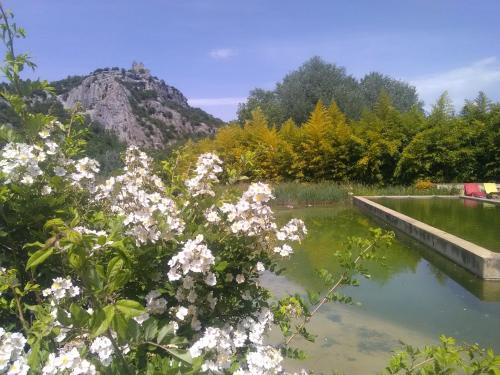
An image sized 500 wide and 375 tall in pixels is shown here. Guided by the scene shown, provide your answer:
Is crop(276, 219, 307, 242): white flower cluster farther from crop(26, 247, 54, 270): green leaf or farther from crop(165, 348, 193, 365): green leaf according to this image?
crop(26, 247, 54, 270): green leaf

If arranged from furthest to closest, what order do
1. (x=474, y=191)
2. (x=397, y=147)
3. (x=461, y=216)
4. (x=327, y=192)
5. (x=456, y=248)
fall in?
(x=397, y=147), (x=327, y=192), (x=474, y=191), (x=461, y=216), (x=456, y=248)

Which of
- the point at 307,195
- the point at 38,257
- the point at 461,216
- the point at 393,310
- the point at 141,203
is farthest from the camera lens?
the point at 307,195

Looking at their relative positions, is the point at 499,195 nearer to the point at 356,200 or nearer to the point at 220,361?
the point at 356,200

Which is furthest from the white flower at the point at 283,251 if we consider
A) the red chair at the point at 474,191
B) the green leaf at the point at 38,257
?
the red chair at the point at 474,191

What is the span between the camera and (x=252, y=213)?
1688 mm

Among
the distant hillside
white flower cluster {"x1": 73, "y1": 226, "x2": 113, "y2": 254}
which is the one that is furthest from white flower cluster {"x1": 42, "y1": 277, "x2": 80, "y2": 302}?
the distant hillside

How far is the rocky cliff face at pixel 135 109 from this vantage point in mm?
50906

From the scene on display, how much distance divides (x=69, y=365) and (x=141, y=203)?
66 centimetres

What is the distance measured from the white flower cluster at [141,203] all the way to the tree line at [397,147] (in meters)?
12.8

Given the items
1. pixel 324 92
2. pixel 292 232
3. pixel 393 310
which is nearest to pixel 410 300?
pixel 393 310

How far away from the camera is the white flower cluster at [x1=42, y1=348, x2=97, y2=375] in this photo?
3.51 feet

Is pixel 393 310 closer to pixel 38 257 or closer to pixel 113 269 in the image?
pixel 113 269

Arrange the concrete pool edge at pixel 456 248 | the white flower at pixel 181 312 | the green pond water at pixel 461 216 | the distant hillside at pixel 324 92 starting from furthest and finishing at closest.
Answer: the distant hillside at pixel 324 92 → the green pond water at pixel 461 216 → the concrete pool edge at pixel 456 248 → the white flower at pixel 181 312

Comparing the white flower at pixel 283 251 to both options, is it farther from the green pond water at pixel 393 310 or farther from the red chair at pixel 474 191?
the red chair at pixel 474 191
